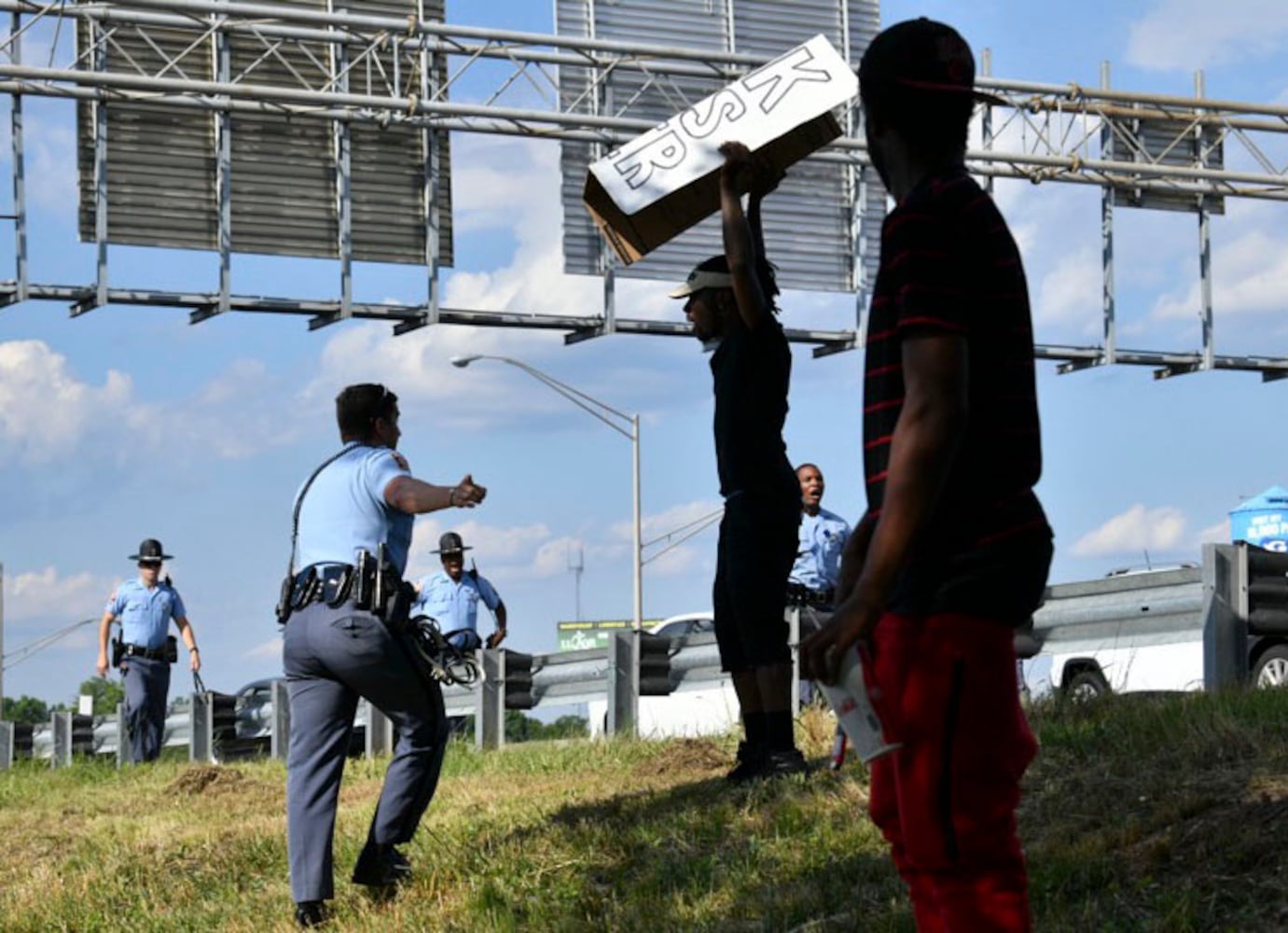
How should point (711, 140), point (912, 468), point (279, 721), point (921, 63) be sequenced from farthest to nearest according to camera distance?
point (279, 721) < point (711, 140) < point (921, 63) < point (912, 468)

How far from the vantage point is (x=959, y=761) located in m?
4.16

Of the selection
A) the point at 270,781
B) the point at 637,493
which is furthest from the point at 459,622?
the point at 637,493

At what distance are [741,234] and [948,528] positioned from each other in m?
3.87

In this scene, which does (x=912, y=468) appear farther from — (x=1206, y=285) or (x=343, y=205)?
(x=1206, y=285)

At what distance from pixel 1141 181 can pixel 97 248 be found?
1685 cm

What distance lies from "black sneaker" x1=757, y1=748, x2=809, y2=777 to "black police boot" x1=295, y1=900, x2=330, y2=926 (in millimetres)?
1799

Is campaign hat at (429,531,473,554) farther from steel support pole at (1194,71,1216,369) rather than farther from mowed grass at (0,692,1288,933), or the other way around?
steel support pole at (1194,71,1216,369)

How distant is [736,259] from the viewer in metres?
8.12

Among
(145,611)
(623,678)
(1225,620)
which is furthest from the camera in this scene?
(145,611)

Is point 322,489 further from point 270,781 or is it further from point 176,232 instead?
point 176,232

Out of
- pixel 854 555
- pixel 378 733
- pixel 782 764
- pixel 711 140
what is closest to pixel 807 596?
pixel 782 764

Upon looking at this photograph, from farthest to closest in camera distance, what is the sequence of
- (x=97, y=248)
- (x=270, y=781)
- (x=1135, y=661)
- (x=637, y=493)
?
(x=637, y=493) → (x=97, y=248) → (x=1135, y=661) → (x=270, y=781)

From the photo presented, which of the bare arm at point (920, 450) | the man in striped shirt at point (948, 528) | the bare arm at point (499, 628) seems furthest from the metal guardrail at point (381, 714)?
the bare arm at point (920, 450)

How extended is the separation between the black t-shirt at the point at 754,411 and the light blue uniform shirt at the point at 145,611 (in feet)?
41.0
